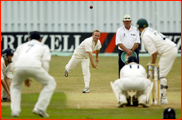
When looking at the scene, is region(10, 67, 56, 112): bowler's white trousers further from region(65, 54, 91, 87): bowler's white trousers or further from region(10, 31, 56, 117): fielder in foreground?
region(65, 54, 91, 87): bowler's white trousers

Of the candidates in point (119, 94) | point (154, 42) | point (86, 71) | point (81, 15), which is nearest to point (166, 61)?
point (154, 42)

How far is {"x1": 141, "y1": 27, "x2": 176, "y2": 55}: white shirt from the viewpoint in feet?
25.2

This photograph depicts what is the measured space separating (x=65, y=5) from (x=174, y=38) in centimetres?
721

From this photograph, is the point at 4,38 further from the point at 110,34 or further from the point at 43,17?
the point at 110,34

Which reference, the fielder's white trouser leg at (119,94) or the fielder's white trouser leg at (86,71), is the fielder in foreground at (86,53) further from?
the fielder's white trouser leg at (119,94)

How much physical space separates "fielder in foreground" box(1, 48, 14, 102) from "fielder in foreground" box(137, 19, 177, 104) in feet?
9.91

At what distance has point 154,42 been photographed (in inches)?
305

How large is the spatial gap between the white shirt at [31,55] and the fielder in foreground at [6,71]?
5.55ft

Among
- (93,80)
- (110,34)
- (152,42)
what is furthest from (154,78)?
(110,34)

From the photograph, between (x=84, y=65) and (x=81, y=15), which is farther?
(x=81, y=15)

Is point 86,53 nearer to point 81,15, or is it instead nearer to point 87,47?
point 87,47

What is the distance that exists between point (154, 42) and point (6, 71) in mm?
3462

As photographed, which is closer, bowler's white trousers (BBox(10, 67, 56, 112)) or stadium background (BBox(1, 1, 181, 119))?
bowler's white trousers (BBox(10, 67, 56, 112))

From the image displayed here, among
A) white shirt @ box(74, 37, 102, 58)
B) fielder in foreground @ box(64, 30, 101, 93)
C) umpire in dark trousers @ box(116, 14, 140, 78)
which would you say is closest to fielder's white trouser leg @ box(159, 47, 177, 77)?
umpire in dark trousers @ box(116, 14, 140, 78)
